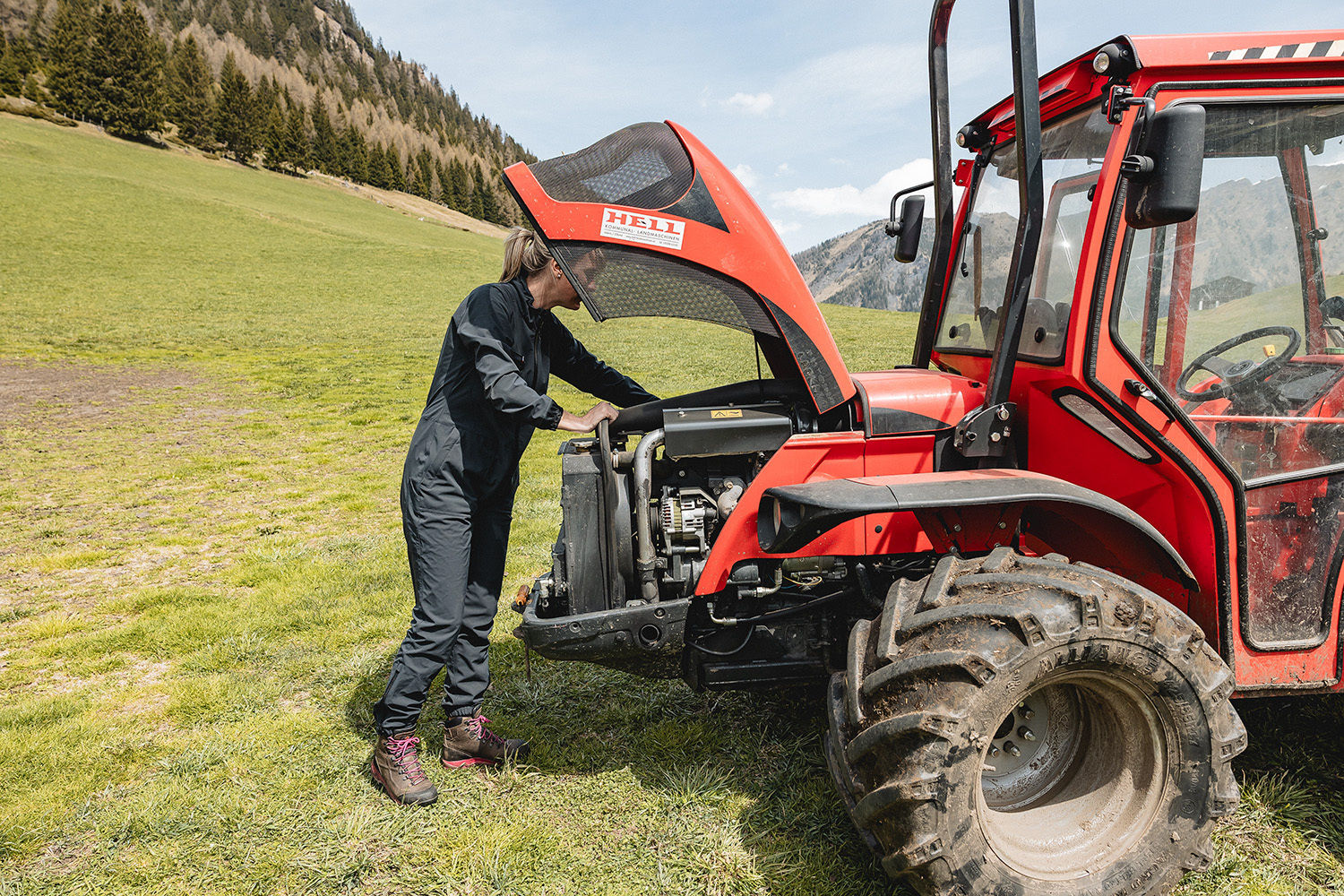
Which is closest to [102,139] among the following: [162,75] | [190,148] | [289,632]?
[190,148]

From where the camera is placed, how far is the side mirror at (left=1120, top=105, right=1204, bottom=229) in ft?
6.55

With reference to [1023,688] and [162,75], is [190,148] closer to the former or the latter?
[162,75]

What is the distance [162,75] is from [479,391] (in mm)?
75582

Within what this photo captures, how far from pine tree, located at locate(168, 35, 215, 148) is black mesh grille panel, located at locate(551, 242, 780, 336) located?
2710 inches

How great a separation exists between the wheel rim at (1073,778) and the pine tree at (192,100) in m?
70.1

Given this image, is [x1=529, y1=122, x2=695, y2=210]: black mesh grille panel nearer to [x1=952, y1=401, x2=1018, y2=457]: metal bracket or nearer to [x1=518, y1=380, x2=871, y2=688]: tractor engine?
[x1=518, y1=380, x2=871, y2=688]: tractor engine

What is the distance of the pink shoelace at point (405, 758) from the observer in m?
3.00

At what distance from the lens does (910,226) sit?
11.0 feet

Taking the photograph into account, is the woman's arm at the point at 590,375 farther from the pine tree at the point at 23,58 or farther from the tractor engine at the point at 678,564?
the pine tree at the point at 23,58

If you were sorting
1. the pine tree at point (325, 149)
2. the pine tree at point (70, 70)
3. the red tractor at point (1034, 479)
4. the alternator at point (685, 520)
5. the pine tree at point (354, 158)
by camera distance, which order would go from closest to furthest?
the red tractor at point (1034, 479), the alternator at point (685, 520), the pine tree at point (70, 70), the pine tree at point (325, 149), the pine tree at point (354, 158)

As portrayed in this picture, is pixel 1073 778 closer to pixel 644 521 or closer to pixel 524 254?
pixel 644 521

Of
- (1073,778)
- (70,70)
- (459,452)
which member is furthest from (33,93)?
(1073,778)

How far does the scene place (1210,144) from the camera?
2.40 metres

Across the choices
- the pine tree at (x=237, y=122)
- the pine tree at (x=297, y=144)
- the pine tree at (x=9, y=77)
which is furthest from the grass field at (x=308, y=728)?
the pine tree at (x=9, y=77)
